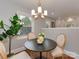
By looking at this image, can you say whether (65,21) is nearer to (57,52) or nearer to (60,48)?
(60,48)

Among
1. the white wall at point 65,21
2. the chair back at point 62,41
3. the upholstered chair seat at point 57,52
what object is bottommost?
the upholstered chair seat at point 57,52

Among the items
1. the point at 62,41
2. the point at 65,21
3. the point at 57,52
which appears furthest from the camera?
the point at 65,21

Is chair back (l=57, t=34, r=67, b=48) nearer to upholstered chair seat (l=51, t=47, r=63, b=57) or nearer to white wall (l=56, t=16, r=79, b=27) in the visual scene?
upholstered chair seat (l=51, t=47, r=63, b=57)

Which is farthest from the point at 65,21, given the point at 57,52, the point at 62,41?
the point at 57,52

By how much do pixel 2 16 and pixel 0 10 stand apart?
27 cm

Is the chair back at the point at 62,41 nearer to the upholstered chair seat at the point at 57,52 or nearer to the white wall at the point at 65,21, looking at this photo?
the upholstered chair seat at the point at 57,52

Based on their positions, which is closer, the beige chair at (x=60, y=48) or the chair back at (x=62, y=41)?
the beige chair at (x=60, y=48)

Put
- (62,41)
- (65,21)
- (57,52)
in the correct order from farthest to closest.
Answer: (65,21) < (62,41) < (57,52)

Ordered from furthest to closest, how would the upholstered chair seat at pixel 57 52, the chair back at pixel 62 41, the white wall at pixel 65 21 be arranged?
1. the white wall at pixel 65 21
2. the chair back at pixel 62 41
3. the upholstered chair seat at pixel 57 52

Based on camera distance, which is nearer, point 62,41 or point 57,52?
point 57,52

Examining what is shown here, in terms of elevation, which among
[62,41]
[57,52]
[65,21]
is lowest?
[57,52]

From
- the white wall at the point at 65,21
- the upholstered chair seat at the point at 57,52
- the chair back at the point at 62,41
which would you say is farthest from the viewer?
the white wall at the point at 65,21

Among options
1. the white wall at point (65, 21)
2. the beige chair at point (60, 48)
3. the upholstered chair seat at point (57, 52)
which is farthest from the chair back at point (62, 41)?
the white wall at point (65, 21)

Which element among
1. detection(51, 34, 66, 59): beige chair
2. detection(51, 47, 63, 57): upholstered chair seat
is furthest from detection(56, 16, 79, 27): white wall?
detection(51, 47, 63, 57): upholstered chair seat
